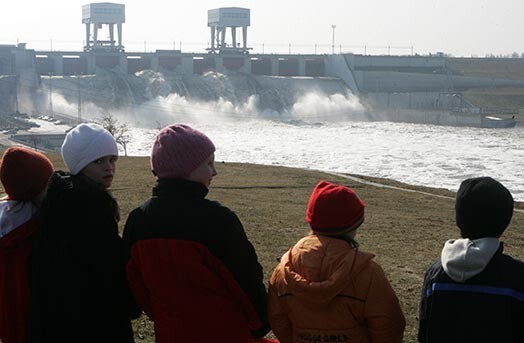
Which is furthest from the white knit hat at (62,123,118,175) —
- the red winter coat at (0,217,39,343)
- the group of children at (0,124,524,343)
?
the red winter coat at (0,217,39,343)

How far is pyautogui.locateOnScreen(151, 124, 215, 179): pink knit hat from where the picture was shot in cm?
A: 347

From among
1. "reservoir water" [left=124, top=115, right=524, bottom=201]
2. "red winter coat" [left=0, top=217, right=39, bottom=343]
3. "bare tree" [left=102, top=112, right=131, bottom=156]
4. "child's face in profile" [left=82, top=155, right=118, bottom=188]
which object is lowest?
"reservoir water" [left=124, top=115, right=524, bottom=201]

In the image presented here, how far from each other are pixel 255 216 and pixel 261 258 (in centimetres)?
394

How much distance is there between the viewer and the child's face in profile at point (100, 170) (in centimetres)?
390

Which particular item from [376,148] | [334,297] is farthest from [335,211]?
[376,148]

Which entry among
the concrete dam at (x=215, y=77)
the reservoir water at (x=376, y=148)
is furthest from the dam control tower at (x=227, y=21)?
the reservoir water at (x=376, y=148)

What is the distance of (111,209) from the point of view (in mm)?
3725

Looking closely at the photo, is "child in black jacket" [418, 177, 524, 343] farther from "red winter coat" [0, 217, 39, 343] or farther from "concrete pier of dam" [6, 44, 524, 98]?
"concrete pier of dam" [6, 44, 524, 98]

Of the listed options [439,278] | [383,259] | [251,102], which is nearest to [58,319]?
[439,278]

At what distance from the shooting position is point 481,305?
10.3 ft

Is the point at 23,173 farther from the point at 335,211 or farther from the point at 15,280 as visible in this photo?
the point at 335,211

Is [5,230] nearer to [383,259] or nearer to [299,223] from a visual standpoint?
[383,259]

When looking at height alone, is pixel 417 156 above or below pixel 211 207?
below

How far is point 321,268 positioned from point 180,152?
31.2 inches
